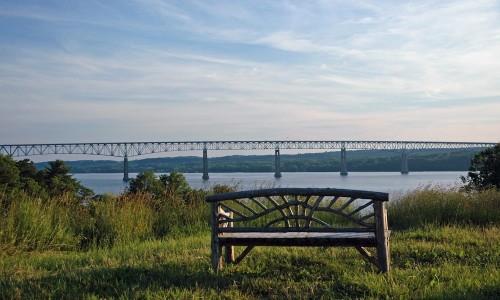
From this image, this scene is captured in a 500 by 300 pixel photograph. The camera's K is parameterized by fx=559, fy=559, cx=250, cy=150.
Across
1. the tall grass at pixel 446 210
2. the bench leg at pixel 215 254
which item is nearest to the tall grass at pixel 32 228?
the bench leg at pixel 215 254

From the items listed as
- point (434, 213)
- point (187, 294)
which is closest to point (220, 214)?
point (187, 294)

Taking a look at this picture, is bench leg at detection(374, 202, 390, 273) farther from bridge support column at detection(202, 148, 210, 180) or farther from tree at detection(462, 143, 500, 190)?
bridge support column at detection(202, 148, 210, 180)

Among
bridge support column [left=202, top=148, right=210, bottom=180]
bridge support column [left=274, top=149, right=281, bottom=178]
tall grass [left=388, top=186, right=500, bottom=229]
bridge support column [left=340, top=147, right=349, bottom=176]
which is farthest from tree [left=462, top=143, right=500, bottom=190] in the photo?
bridge support column [left=340, top=147, right=349, bottom=176]

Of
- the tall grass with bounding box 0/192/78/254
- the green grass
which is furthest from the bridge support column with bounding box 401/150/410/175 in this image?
the tall grass with bounding box 0/192/78/254

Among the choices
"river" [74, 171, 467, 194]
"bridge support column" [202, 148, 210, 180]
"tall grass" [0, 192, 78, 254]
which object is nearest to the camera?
"tall grass" [0, 192, 78, 254]

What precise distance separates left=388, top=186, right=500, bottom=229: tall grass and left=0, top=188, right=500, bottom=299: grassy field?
0.03 m

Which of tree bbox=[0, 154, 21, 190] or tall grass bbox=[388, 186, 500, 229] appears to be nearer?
tall grass bbox=[388, 186, 500, 229]

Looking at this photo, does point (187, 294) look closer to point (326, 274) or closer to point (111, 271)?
point (111, 271)

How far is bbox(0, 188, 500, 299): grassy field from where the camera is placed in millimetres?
4930

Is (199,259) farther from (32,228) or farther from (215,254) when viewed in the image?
(32,228)

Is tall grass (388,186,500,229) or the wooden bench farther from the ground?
the wooden bench

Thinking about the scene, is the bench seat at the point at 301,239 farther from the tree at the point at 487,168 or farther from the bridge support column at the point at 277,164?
the bridge support column at the point at 277,164

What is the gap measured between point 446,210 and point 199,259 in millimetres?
6007

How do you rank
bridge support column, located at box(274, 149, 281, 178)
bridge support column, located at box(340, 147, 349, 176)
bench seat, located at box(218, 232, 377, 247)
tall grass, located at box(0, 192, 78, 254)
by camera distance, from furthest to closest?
1. bridge support column, located at box(340, 147, 349, 176)
2. bridge support column, located at box(274, 149, 281, 178)
3. tall grass, located at box(0, 192, 78, 254)
4. bench seat, located at box(218, 232, 377, 247)
